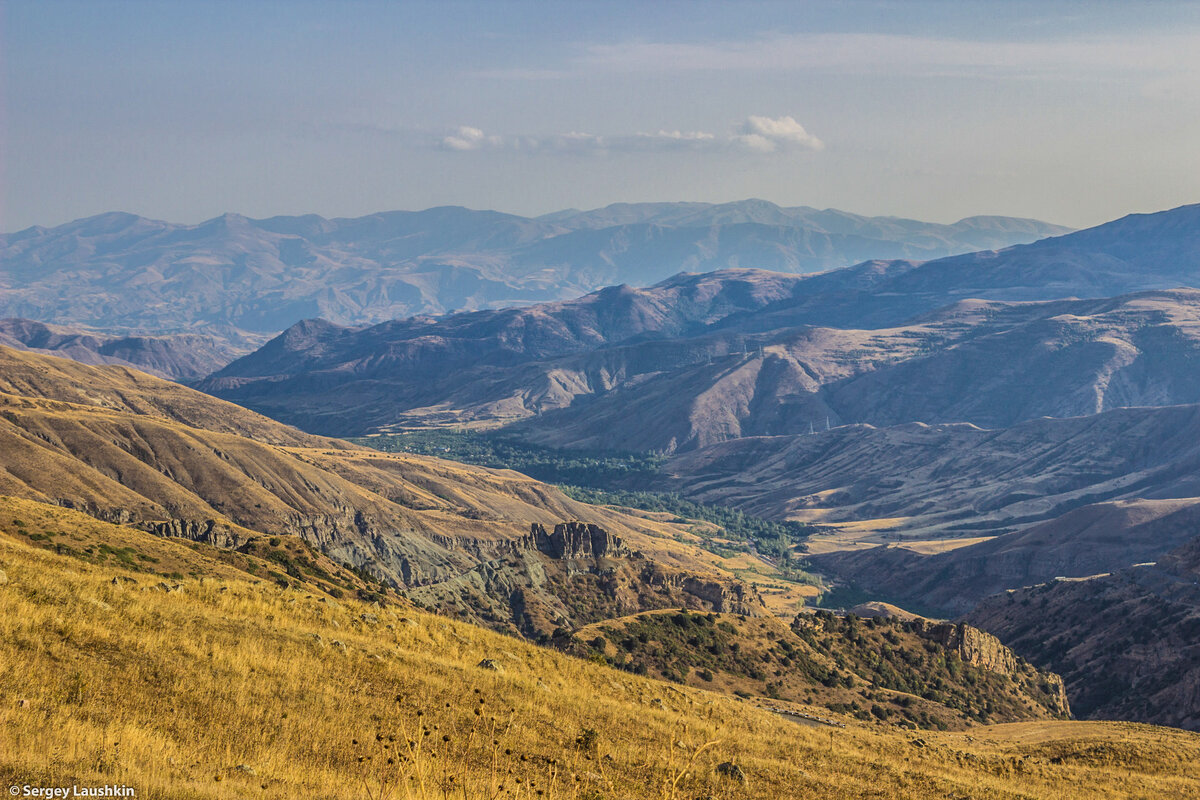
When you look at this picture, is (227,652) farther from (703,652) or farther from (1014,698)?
(1014,698)

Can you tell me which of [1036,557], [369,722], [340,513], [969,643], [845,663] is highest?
[369,722]

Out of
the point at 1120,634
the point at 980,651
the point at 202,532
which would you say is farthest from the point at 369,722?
the point at 1120,634

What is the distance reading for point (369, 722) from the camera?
66.2ft

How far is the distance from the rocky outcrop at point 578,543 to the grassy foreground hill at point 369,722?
205ft

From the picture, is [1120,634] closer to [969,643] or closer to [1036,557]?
[969,643]

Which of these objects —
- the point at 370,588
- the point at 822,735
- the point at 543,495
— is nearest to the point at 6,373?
the point at 543,495

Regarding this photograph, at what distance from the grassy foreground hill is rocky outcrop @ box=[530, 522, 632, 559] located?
6246cm

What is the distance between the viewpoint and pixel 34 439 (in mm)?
105750

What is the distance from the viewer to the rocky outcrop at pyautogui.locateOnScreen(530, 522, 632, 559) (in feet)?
330

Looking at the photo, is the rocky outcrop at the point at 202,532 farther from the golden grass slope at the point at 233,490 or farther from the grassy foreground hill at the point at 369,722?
the grassy foreground hill at the point at 369,722

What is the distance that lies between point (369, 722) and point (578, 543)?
3245 inches

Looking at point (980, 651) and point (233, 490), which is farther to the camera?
point (233, 490)

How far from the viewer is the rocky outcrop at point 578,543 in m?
100

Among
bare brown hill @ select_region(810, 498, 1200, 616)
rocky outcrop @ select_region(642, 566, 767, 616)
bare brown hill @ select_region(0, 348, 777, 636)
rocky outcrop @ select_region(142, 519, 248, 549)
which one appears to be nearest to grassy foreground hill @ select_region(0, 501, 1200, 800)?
bare brown hill @ select_region(0, 348, 777, 636)
